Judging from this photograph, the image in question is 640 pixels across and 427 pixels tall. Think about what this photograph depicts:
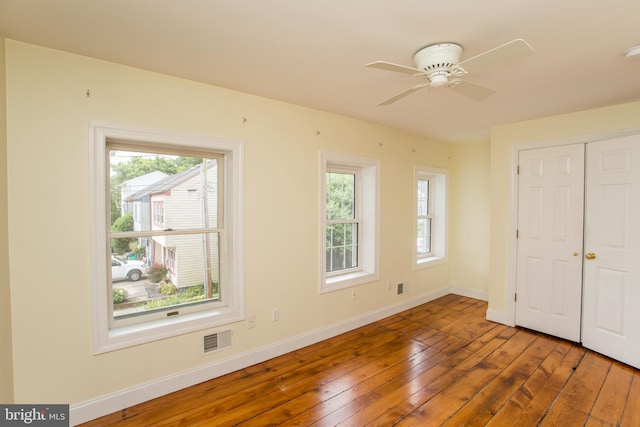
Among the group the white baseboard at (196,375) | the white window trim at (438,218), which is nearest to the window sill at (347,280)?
the white baseboard at (196,375)

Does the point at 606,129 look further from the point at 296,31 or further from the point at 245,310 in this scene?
the point at 245,310

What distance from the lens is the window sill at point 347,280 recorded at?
333cm

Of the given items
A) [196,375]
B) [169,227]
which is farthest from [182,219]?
[196,375]

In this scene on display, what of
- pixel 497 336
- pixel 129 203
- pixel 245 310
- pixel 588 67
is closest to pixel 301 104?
pixel 129 203

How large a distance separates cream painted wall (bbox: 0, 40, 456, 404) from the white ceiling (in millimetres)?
207

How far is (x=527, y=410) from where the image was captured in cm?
213

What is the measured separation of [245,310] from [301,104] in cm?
209

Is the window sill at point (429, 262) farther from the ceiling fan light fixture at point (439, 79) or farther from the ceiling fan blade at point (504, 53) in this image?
the ceiling fan blade at point (504, 53)

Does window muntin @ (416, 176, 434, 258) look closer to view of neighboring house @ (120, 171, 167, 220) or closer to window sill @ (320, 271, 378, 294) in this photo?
window sill @ (320, 271, 378, 294)

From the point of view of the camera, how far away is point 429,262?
4.62 m

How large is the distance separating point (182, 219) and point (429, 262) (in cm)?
365

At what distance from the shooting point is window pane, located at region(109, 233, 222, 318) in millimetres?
2322

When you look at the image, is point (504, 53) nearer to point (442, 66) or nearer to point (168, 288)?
point (442, 66)

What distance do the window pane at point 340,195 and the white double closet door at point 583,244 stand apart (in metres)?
2.05
